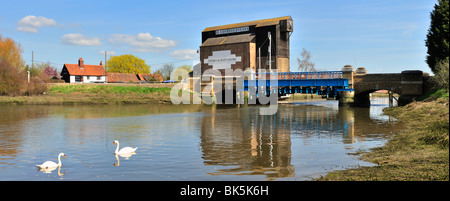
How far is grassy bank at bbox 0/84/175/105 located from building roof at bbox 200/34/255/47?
16.3m

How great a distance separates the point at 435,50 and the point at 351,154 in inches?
1460

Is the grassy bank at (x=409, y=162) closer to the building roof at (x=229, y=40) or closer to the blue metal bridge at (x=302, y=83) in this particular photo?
the blue metal bridge at (x=302, y=83)

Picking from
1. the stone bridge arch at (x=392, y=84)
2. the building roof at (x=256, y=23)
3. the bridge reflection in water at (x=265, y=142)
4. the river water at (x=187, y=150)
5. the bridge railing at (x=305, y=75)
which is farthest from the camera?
the building roof at (x=256, y=23)

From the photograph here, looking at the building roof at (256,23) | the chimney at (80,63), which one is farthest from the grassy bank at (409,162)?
the chimney at (80,63)

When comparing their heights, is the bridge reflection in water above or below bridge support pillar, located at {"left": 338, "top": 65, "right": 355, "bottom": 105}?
below

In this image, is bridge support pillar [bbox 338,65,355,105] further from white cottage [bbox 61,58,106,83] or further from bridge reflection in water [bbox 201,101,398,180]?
white cottage [bbox 61,58,106,83]

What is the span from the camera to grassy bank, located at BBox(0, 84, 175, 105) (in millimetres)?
64750

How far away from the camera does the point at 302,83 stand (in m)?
61.7

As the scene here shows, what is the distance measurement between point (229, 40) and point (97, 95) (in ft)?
100.0

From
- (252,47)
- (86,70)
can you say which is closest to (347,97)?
(252,47)

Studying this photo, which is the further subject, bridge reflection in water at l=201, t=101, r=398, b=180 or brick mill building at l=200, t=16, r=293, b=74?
brick mill building at l=200, t=16, r=293, b=74

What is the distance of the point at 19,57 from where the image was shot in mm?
88438

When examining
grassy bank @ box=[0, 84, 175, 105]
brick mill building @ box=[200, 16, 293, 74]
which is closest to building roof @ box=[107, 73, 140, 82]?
grassy bank @ box=[0, 84, 175, 105]

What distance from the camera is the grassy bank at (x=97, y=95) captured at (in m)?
64.8
